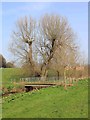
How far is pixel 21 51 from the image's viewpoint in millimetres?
37031

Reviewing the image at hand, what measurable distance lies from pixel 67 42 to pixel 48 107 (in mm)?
26613

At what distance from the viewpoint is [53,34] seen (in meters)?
36.4

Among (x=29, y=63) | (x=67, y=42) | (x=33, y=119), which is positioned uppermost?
(x=67, y=42)

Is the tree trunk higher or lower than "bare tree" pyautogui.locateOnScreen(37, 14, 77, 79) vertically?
lower

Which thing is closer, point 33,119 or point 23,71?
point 33,119

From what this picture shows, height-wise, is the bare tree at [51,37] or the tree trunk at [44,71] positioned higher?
the bare tree at [51,37]

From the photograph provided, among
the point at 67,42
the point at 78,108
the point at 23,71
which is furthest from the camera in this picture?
the point at 23,71

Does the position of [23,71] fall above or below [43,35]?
below

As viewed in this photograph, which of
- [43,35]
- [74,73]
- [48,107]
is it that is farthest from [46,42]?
[48,107]

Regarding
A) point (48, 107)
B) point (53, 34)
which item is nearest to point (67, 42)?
point (53, 34)

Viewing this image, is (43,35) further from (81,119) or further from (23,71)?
(81,119)

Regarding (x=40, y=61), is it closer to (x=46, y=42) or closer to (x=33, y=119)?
(x=46, y=42)

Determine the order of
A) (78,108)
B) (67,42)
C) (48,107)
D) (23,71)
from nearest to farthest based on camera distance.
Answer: (78,108) → (48,107) → (67,42) → (23,71)

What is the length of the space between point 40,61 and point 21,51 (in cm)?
322
